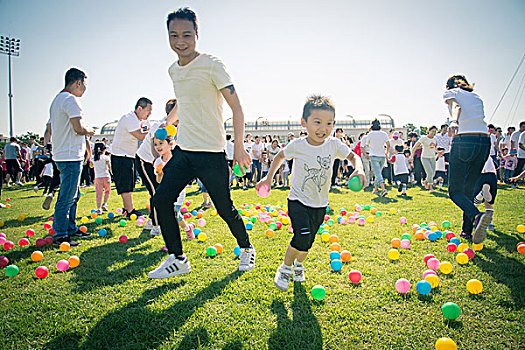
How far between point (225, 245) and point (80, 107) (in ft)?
10.2

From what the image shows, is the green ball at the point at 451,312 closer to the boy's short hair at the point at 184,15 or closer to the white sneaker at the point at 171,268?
the white sneaker at the point at 171,268

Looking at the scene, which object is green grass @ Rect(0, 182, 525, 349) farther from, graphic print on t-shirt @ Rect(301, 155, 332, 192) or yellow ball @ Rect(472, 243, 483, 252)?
graphic print on t-shirt @ Rect(301, 155, 332, 192)

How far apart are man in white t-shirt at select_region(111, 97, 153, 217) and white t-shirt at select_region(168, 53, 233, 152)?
258cm

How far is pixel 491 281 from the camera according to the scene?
3.03 metres

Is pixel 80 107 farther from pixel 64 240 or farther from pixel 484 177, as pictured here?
pixel 484 177

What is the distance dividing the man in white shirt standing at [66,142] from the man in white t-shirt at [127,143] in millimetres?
850

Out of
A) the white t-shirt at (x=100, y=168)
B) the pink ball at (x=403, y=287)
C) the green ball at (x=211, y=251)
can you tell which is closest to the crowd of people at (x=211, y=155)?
the green ball at (x=211, y=251)

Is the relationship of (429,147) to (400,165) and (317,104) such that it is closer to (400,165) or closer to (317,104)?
(400,165)

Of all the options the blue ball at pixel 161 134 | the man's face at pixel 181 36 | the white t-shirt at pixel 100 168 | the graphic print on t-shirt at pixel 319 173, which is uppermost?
the man's face at pixel 181 36

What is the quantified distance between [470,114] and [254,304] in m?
3.95

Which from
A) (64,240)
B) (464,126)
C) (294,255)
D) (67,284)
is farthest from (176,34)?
(464,126)

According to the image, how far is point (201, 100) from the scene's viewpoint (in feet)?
9.96

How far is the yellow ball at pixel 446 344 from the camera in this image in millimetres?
1967

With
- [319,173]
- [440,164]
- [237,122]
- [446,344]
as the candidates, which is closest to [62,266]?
[237,122]
